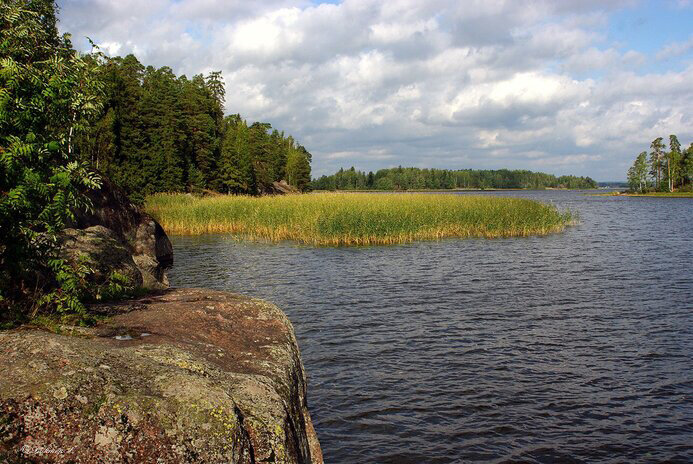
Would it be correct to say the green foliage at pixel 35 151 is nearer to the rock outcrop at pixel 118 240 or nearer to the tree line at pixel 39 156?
the tree line at pixel 39 156

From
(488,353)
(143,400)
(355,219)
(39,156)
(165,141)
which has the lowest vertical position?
(488,353)

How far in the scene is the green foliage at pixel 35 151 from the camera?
15.0ft

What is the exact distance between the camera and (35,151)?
4.64 meters

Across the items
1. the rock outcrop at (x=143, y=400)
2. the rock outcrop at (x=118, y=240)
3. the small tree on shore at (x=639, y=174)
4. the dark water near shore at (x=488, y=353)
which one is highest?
the small tree on shore at (x=639, y=174)

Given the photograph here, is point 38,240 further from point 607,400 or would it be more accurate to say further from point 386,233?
point 386,233

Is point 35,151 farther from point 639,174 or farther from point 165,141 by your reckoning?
point 639,174

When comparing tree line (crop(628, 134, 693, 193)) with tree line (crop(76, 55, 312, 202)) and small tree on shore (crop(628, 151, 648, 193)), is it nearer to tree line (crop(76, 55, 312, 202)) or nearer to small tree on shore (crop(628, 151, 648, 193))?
small tree on shore (crop(628, 151, 648, 193))

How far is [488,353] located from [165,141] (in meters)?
50.4

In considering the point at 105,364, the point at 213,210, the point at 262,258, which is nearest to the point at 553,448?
the point at 105,364

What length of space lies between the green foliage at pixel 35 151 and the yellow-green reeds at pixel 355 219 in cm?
2123

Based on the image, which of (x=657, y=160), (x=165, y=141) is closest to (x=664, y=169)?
(x=657, y=160)

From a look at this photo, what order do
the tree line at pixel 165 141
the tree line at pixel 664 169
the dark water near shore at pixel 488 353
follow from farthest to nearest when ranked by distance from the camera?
1. the tree line at pixel 664 169
2. the tree line at pixel 165 141
3. the dark water near shore at pixel 488 353

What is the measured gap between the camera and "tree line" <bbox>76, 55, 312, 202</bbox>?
157 ft

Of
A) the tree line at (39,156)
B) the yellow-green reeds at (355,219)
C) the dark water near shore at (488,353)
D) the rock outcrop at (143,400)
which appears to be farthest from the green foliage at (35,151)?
the yellow-green reeds at (355,219)
